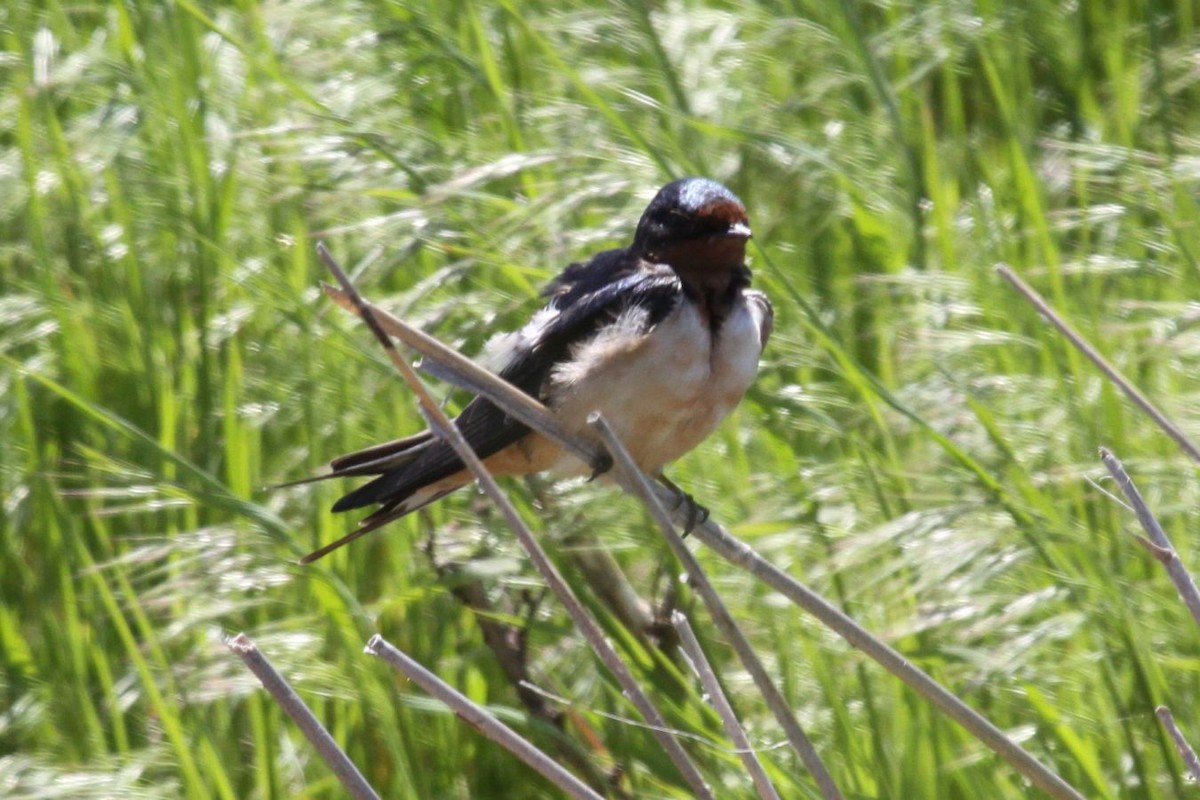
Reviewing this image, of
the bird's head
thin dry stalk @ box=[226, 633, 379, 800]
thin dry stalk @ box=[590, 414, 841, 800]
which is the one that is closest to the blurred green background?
the bird's head

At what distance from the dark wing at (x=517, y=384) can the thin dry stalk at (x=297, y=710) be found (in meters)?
0.78

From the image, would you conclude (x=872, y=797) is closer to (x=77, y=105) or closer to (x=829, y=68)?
(x=829, y=68)

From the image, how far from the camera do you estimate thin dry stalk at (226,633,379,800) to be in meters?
1.27

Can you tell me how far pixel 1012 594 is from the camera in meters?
2.23

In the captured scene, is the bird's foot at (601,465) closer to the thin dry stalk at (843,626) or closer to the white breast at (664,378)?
the white breast at (664,378)

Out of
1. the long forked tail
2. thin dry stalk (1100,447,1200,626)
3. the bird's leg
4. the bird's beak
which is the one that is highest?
the bird's beak

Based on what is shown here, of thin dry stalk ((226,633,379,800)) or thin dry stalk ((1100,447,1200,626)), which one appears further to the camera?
thin dry stalk ((1100,447,1200,626))

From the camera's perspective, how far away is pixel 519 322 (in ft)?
8.47

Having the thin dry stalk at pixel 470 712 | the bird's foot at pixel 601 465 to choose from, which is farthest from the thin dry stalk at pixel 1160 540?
the bird's foot at pixel 601 465

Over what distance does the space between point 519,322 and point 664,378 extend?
1.20 feet

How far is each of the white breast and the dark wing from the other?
0.11ft

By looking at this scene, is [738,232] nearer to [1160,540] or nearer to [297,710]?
[1160,540]

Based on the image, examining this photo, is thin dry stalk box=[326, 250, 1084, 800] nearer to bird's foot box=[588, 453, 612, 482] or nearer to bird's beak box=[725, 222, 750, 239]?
bird's foot box=[588, 453, 612, 482]

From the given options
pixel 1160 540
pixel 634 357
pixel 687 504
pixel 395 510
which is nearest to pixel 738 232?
pixel 634 357
